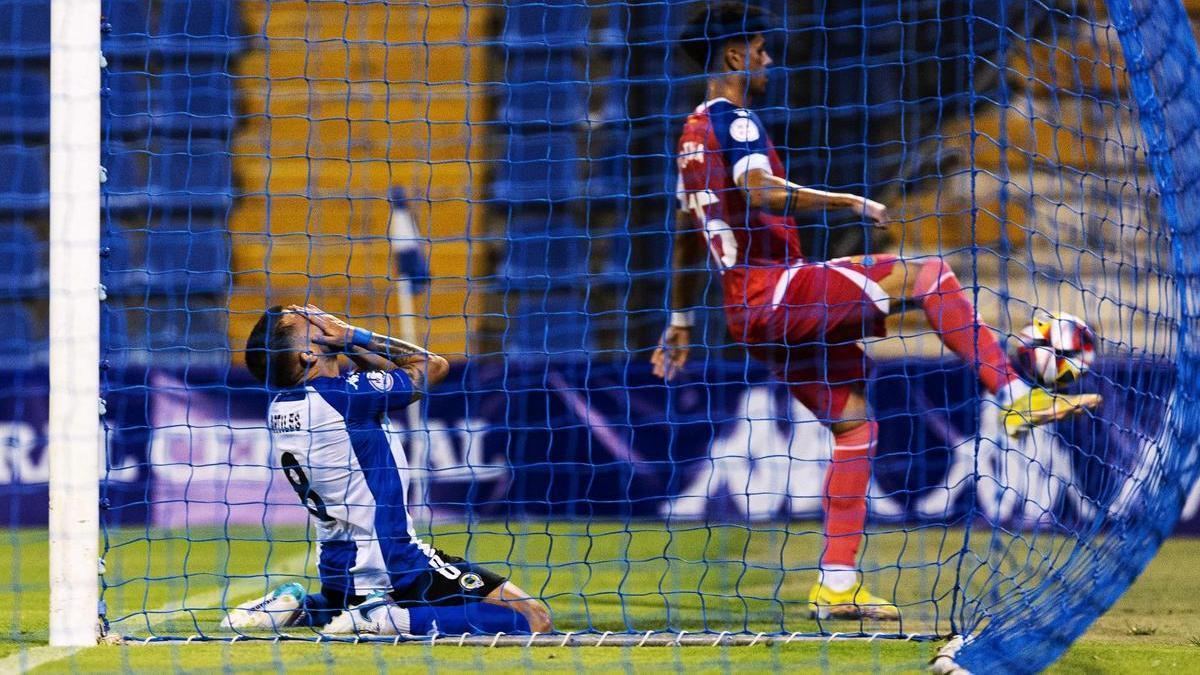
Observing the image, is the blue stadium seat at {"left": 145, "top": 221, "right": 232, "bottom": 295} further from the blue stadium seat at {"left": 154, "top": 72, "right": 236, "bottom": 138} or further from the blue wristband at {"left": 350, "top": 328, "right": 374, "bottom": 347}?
the blue wristband at {"left": 350, "top": 328, "right": 374, "bottom": 347}

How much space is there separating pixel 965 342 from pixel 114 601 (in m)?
3.05

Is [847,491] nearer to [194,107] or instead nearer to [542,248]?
[542,248]

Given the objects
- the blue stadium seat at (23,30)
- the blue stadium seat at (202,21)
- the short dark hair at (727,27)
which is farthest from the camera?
the blue stadium seat at (23,30)

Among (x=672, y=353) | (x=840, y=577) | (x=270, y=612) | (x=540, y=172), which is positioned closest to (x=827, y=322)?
(x=672, y=353)

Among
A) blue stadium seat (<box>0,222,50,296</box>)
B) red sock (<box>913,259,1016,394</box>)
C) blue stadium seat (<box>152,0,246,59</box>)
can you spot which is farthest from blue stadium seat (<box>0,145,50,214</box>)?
red sock (<box>913,259,1016,394</box>)

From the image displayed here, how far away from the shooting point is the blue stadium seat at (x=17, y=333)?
10.3 metres

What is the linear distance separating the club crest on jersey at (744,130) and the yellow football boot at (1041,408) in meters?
1.20

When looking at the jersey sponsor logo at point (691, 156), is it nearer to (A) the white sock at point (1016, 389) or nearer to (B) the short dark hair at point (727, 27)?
(B) the short dark hair at point (727, 27)

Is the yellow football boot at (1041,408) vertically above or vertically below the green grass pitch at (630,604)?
above

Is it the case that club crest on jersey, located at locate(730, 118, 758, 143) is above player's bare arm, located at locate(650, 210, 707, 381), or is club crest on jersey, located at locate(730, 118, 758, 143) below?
above

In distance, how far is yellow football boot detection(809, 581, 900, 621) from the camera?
468 centimetres

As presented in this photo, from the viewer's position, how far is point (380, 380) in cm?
460

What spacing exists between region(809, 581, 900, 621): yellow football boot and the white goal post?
2.13 meters

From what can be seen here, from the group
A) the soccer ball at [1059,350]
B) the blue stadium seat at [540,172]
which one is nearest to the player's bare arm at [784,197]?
the soccer ball at [1059,350]
